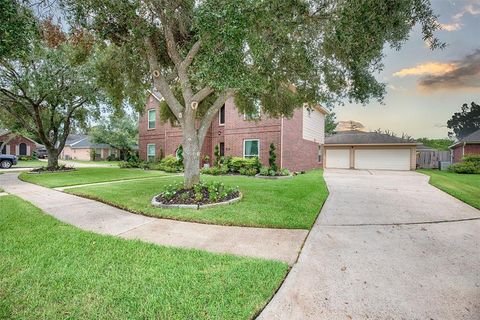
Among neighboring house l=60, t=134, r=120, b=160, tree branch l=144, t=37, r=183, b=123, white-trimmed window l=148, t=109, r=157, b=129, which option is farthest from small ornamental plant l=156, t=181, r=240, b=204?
neighboring house l=60, t=134, r=120, b=160

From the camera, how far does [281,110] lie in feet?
33.1

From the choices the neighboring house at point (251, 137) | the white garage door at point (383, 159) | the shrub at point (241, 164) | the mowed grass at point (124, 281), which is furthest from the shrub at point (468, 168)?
the mowed grass at point (124, 281)

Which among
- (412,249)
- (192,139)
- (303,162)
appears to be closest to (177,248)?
(412,249)

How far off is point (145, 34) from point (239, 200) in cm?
512

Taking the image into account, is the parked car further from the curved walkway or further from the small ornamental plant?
the small ornamental plant

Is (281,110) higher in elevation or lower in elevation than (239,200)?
higher

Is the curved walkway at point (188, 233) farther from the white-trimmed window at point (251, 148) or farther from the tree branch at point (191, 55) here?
the white-trimmed window at point (251, 148)

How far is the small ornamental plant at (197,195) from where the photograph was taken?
20.9 feet

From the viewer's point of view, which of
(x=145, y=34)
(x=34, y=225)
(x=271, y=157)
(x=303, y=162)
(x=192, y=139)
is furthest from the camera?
(x=303, y=162)

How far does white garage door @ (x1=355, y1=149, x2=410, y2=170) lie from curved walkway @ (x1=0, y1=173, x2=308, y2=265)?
2079 centimetres

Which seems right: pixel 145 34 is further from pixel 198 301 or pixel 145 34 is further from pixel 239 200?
pixel 198 301

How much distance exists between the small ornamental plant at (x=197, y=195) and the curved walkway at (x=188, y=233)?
109 cm

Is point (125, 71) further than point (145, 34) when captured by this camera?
Yes

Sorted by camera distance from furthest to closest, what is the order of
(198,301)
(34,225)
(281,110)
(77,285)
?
(281,110), (34,225), (77,285), (198,301)
